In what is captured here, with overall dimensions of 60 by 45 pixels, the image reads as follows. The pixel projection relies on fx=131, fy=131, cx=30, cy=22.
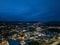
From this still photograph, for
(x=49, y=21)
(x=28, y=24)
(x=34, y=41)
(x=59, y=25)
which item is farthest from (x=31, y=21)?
(x=34, y=41)

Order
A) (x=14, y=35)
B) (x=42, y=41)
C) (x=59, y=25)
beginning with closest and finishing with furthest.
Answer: (x=42, y=41), (x=14, y=35), (x=59, y=25)

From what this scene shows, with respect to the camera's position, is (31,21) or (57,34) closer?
(57,34)

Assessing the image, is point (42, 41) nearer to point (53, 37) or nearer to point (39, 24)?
point (53, 37)

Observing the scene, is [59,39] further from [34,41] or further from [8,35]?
[8,35]

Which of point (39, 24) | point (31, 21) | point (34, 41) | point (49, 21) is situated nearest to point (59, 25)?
point (49, 21)

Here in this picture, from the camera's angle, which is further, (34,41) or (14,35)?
(14,35)

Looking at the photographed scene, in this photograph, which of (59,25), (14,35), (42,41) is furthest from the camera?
(59,25)

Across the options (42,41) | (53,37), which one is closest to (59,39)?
(53,37)

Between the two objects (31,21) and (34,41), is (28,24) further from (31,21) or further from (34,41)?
(34,41)

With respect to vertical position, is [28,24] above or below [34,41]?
above
